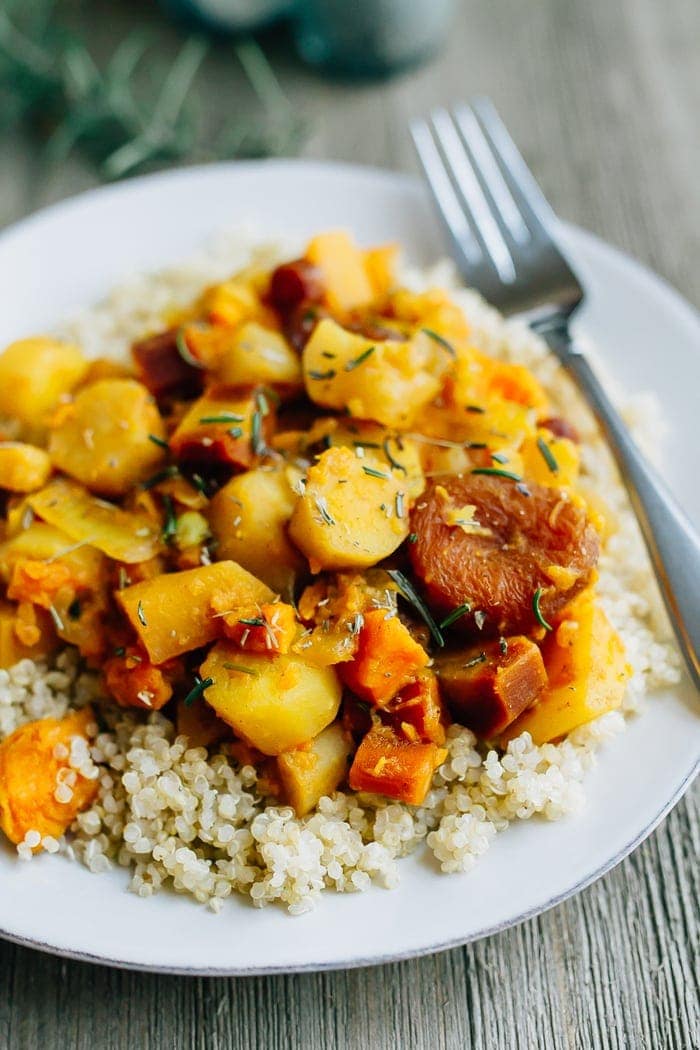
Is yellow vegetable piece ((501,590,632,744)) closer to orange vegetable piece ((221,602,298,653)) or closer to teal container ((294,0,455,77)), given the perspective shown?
orange vegetable piece ((221,602,298,653))

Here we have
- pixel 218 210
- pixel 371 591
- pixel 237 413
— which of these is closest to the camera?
pixel 371 591

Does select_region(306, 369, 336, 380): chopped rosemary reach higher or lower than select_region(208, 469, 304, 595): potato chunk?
higher

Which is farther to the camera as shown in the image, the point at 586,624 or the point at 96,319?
the point at 96,319

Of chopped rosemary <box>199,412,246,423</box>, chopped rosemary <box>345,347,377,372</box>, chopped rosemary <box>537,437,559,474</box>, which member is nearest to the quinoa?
chopped rosemary <box>537,437,559,474</box>

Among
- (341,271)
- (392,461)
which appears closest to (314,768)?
(392,461)

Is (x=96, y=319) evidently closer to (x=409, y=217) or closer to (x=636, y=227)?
(x=409, y=217)

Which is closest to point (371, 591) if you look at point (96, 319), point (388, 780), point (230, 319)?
point (388, 780)
